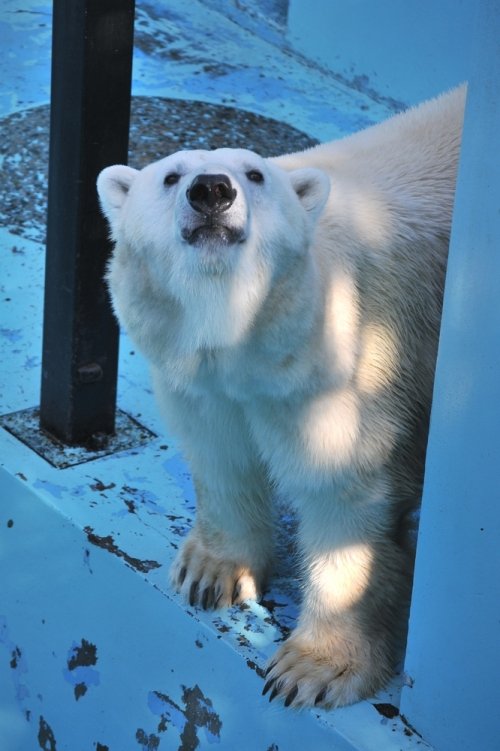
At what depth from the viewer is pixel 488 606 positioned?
1765mm

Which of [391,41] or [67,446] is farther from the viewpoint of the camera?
[391,41]

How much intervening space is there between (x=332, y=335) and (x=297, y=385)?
0.34 feet

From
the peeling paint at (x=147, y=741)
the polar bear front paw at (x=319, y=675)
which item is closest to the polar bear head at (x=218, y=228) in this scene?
the polar bear front paw at (x=319, y=675)

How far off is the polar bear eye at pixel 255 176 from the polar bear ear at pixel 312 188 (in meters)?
0.09

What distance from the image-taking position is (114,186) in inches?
78.5

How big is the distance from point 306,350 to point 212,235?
271 millimetres

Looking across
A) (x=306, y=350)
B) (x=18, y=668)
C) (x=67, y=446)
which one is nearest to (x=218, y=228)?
(x=306, y=350)

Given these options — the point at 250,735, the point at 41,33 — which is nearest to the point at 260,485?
the point at 250,735

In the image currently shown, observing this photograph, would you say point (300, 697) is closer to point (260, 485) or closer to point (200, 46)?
point (260, 485)

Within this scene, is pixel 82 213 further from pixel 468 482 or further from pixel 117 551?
pixel 468 482

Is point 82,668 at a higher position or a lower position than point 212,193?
lower

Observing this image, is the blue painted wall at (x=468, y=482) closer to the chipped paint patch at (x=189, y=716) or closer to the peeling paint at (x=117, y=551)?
the chipped paint patch at (x=189, y=716)

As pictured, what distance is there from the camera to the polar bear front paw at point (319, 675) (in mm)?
2031

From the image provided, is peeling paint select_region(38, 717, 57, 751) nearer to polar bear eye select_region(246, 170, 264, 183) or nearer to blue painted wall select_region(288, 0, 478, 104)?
polar bear eye select_region(246, 170, 264, 183)
